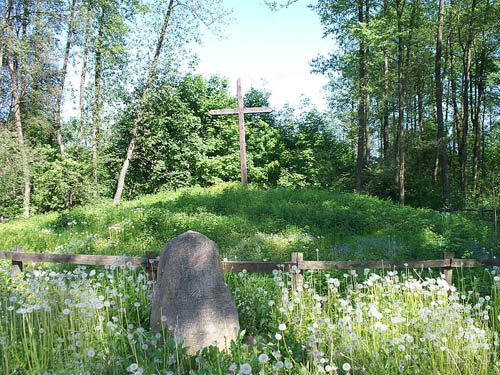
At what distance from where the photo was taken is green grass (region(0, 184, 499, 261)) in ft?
27.7

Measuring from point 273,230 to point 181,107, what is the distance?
14178mm

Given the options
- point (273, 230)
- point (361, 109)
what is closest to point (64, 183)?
point (273, 230)

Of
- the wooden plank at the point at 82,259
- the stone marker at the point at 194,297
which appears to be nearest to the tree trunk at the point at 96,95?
the wooden plank at the point at 82,259

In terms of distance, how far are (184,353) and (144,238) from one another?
22.8 feet

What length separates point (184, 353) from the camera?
3.22 metres

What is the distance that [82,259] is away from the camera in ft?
17.6

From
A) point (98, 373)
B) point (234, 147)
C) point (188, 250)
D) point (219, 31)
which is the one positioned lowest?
point (98, 373)

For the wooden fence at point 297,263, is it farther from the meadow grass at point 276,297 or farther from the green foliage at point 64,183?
the green foliage at point 64,183

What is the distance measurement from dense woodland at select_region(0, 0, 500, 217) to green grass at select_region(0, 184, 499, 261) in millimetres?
7132

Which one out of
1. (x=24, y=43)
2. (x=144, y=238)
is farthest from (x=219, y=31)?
(x=144, y=238)

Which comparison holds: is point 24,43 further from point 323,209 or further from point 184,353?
point 184,353

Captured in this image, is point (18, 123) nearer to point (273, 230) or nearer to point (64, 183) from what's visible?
point (64, 183)

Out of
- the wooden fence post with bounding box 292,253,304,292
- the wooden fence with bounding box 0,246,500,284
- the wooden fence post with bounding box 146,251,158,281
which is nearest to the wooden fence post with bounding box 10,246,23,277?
the wooden fence with bounding box 0,246,500,284

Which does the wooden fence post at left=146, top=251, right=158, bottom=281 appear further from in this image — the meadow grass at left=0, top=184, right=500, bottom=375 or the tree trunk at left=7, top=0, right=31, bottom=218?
the tree trunk at left=7, top=0, right=31, bottom=218
